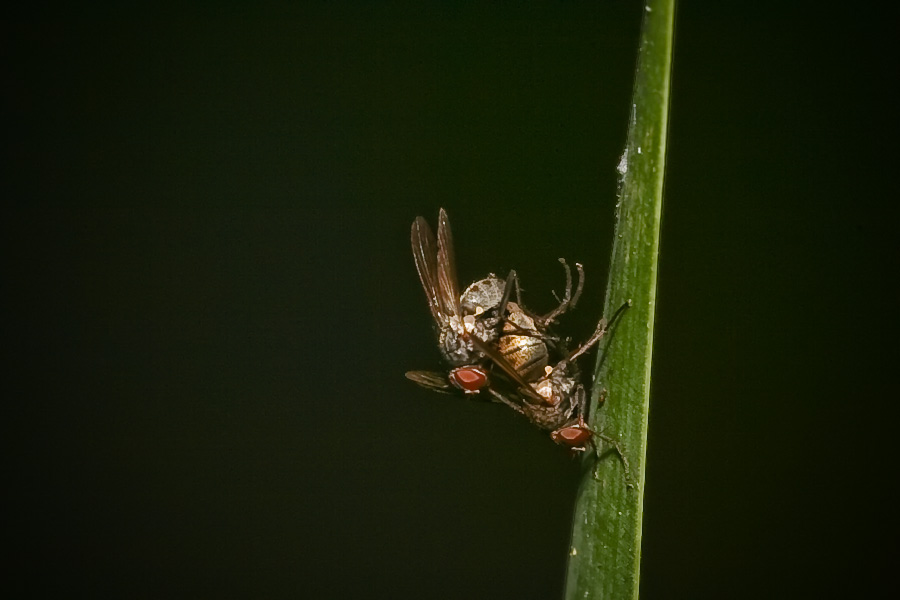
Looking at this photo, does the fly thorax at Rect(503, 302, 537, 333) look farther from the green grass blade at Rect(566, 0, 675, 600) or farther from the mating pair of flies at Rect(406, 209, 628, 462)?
the green grass blade at Rect(566, 0, 675, 600)

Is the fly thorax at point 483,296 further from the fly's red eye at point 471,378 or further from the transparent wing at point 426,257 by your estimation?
the fly's red eye at point 471,378

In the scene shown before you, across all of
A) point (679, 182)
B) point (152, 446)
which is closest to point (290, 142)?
point (152, 446)

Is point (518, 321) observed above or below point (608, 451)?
above

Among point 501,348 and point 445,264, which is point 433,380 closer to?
point 501,348

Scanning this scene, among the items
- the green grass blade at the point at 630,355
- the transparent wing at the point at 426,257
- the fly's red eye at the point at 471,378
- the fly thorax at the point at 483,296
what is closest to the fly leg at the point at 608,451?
the green grass blade at the point at 630,355

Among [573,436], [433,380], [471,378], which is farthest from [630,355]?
[433,380]

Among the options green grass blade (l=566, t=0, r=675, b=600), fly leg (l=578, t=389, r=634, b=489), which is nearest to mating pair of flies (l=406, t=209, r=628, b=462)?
fly leg (l=578, t=389, r=634, b=489)
